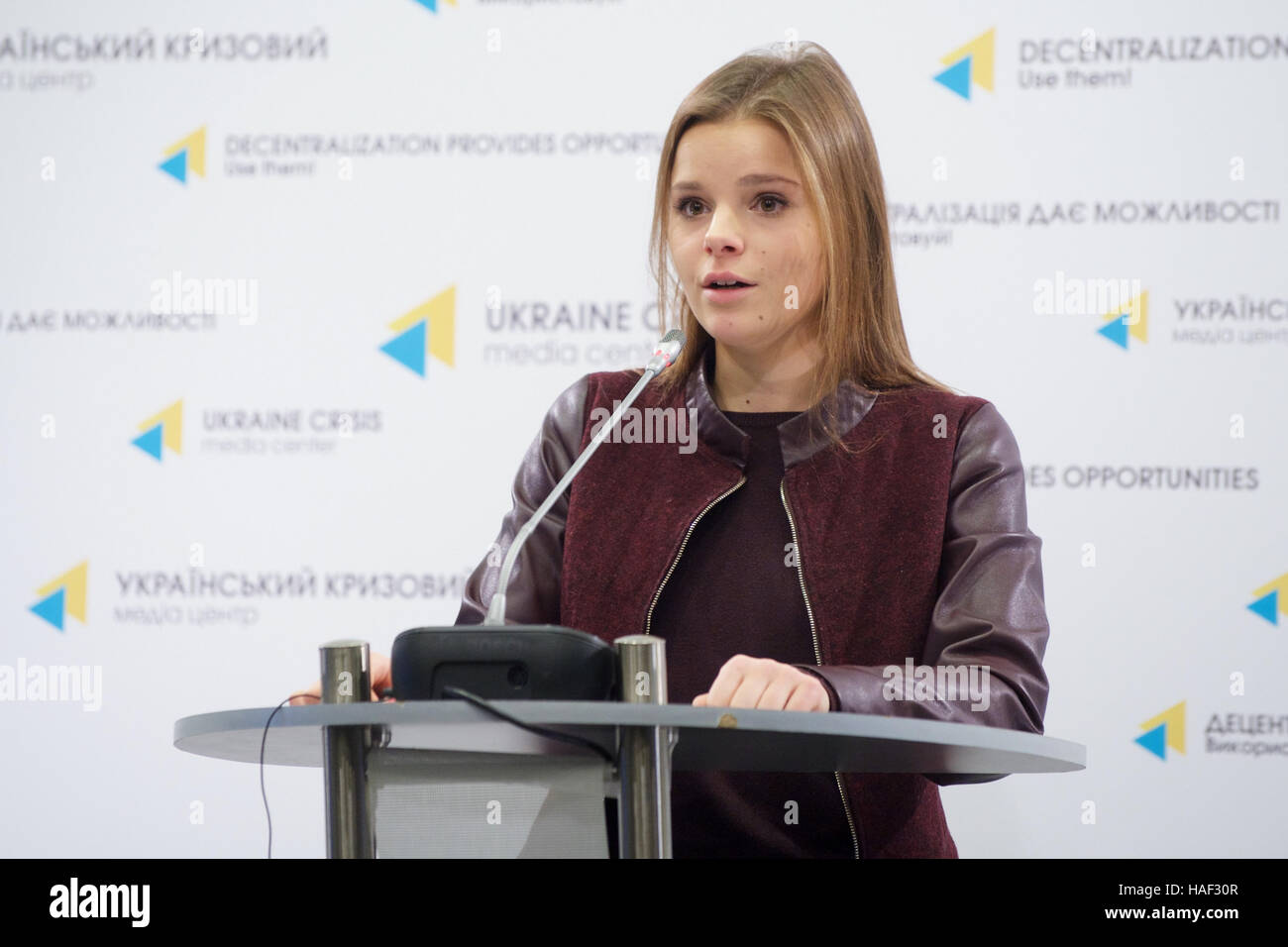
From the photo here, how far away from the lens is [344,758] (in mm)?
1200

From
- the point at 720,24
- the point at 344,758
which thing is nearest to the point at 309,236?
the point at 720,24

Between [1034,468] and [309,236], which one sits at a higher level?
[309,236]

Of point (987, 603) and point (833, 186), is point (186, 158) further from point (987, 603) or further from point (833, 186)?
point (987, 603)

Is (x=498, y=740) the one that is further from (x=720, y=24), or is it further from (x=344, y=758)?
(x=720, y=24)

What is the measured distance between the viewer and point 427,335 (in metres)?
2.86

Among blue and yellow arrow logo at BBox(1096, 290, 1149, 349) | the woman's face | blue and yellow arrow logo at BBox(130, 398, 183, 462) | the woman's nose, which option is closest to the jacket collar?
the woman's face

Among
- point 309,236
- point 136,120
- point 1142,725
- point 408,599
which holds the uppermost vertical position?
point 136,120

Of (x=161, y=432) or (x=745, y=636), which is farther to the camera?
(x=161, y=432)

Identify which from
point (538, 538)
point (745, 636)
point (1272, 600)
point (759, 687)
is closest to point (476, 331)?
point (538, 538)

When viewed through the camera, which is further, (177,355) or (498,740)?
(177,355)

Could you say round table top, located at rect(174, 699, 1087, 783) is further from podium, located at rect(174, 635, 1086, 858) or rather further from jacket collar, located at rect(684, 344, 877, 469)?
jacket collar, located at rect(684, 344, 877, 469)

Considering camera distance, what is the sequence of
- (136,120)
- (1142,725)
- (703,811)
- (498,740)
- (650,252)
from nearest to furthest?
(498,740) → (703,811) → (650,252) → (1142,725) → (136,120)

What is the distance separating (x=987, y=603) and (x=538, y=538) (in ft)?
2.13

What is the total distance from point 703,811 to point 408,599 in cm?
124
